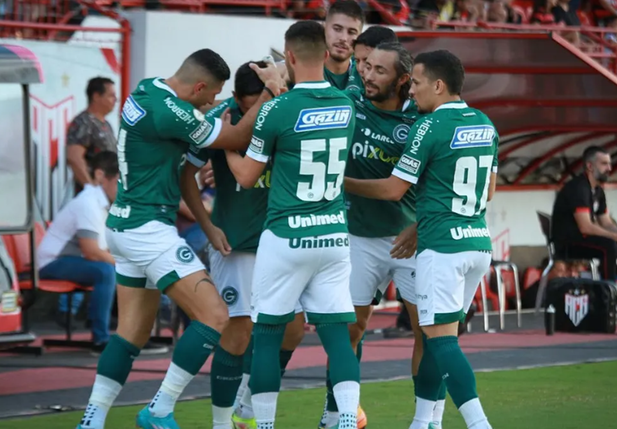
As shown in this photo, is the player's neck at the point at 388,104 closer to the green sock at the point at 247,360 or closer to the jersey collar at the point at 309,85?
the jersey collar at the point at 309,85

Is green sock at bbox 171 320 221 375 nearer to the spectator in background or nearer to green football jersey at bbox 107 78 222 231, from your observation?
green football jersey at bbox 107 78 222 231

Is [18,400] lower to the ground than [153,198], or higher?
lower

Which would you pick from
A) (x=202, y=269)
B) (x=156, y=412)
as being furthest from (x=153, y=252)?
(x=156, y=412)

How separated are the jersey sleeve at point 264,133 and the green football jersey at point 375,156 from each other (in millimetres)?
963

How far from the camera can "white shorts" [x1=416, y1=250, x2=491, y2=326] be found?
6574 mm

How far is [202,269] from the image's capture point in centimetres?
683

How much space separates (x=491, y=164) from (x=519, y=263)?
33.1 ft

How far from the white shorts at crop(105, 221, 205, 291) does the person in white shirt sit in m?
4.31

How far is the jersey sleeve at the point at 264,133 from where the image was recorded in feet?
20.7

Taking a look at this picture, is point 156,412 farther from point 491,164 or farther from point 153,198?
point 491,164

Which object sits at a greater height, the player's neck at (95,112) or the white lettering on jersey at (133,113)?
the white lettering on jersey at (133,113)

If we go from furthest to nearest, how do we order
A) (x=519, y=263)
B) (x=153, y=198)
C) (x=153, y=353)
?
(x=519, y=263) → (x=153, y=353) → (x=153, y=198)

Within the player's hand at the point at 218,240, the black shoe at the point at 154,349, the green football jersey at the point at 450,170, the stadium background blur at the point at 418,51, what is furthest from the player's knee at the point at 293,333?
the black shoe at the point at 154,349

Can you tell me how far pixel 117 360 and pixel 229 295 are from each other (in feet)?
2.35
